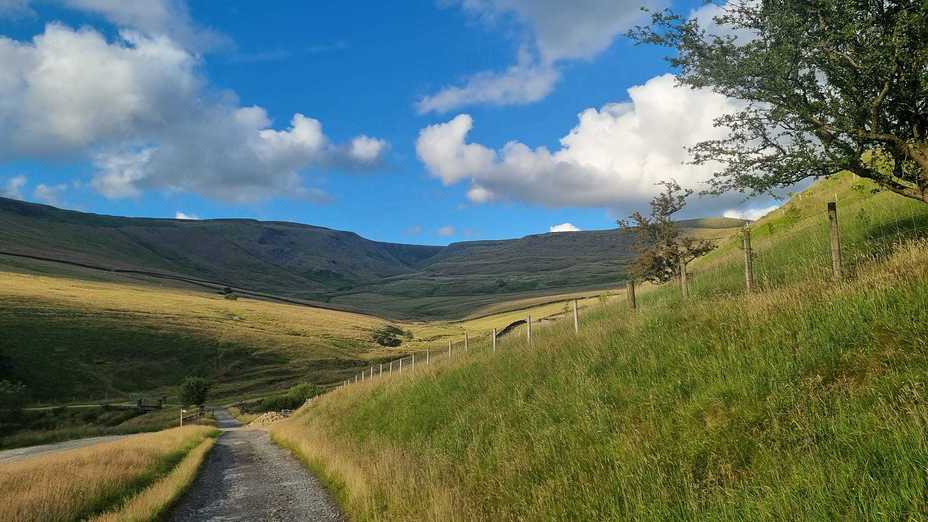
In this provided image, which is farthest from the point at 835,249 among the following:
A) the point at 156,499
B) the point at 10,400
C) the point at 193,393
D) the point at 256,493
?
the point at 10,400

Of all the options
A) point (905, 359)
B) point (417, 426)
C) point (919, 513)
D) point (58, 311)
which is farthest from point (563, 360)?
point (58, 311)

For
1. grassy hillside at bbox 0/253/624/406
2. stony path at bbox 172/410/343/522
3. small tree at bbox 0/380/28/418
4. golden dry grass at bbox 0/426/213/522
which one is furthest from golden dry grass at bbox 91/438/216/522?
small tree at bbox 0/380/28/418

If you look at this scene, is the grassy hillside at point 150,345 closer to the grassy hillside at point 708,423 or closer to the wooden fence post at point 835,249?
the grassy hillside at point 708,423

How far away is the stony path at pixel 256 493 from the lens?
13359mm

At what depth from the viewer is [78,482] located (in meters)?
16.1

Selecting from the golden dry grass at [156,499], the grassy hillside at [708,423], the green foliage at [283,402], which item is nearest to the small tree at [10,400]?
the green foliage at [283,402]

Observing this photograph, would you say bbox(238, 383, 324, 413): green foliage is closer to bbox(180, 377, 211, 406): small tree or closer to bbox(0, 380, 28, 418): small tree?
bbox(180, 377, 211, 406): small tree

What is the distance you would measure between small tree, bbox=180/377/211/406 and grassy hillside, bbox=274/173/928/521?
216 feet

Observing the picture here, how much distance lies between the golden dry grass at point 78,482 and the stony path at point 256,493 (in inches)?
77.3

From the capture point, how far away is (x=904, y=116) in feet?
39.4

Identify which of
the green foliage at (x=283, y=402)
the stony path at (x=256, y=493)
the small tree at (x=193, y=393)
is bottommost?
the green foliage at (x=283, y=402)

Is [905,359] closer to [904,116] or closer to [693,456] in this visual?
[693,456]

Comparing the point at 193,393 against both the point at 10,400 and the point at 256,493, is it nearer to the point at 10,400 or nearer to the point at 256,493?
the point at 10,400

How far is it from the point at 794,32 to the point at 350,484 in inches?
612
